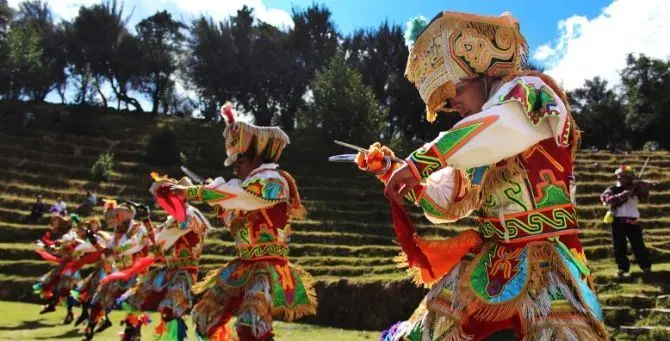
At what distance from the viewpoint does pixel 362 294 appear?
1116 cm

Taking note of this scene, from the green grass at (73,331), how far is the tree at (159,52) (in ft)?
98.5

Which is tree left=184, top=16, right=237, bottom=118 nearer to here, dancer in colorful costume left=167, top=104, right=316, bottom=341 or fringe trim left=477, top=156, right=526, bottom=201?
dancer in colorful costume left=167, top=104, right=316, bottom=341

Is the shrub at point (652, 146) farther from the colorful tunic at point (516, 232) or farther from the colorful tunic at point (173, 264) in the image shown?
the colorful tunic at point (516, 232)

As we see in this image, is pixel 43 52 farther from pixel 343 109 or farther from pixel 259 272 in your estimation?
pixel 259 272

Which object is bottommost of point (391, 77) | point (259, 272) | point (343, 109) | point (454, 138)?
point (259, 272)

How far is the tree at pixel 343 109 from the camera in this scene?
2898cm

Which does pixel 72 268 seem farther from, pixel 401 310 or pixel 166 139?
pixel 166 139

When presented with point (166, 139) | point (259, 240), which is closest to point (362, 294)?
point (259, 240)

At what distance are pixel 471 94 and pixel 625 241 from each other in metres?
7.17

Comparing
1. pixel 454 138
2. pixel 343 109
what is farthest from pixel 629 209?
pixel 343 109

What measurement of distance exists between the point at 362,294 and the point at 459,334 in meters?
8.98

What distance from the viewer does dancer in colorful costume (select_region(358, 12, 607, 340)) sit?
2188 millimetres

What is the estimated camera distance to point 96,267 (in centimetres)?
944

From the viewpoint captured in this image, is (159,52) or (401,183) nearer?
(401,183)
